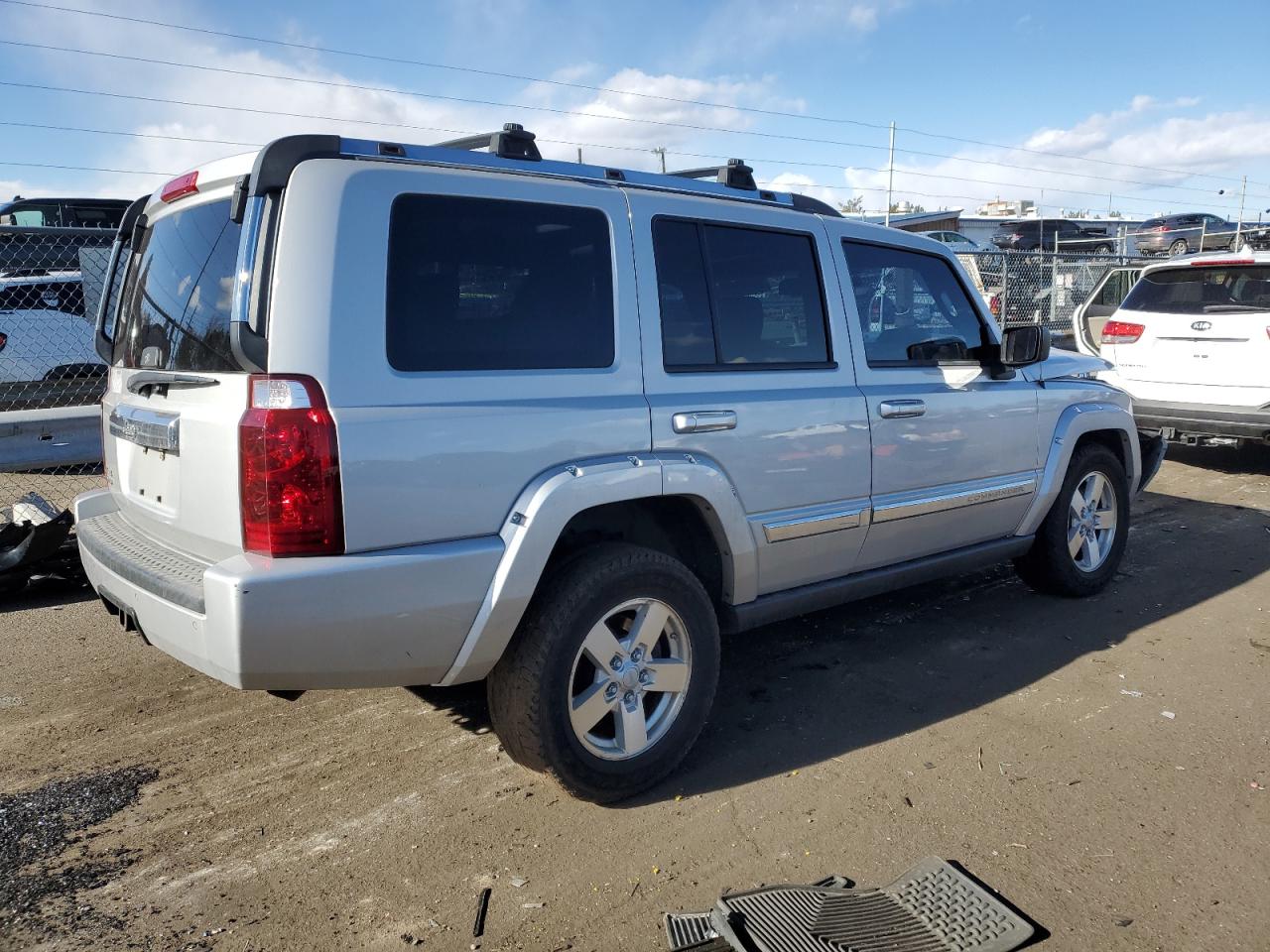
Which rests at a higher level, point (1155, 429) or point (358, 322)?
point (358, 322)

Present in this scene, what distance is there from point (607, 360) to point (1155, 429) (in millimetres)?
6958

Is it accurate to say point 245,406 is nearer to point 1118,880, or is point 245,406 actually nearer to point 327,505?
point 327,505

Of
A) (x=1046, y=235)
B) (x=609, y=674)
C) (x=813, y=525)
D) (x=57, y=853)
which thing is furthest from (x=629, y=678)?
(x=1046, y=235)

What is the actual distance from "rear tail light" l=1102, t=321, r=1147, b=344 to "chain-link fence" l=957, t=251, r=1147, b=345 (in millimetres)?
5279

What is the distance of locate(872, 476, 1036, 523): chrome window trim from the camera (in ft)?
13.4

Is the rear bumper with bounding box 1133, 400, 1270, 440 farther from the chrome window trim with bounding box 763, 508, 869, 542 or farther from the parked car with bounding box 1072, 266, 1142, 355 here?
the chrome window trim with bounding box 763, 508, 869, 542

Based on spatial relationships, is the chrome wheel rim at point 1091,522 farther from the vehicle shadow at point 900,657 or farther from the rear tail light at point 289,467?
the rear tail light at point 289,467

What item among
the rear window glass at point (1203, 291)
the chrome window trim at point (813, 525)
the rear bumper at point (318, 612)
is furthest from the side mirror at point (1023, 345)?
the rear window glass at point (1203, 291)

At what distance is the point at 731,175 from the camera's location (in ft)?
12.8

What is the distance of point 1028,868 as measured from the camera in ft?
9.48

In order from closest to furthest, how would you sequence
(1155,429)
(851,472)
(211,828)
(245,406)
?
(245,406) < (211,828) < (851,472) < (1155,429)

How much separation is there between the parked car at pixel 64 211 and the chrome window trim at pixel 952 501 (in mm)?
16085

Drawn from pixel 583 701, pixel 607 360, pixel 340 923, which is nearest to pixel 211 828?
pixel 340 923

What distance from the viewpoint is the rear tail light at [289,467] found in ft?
8.34
